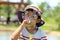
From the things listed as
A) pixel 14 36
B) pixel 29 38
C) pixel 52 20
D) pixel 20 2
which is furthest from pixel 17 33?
pixel 52 20

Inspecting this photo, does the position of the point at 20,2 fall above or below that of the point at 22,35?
above

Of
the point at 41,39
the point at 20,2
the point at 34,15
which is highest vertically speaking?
the point at 20,2

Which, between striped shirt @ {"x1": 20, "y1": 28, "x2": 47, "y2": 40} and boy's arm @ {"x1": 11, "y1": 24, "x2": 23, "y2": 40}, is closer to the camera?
boy's arm @ {"x1": 11, "y1": 24, "x2": 23, "y2": 40}

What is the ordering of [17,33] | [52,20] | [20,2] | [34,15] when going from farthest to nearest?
[52,20] → [20,2] → [34,15] → [17,33]

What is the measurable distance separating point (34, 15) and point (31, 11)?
5cm

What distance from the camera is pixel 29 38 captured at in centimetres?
289

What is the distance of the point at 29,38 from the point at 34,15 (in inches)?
9.1

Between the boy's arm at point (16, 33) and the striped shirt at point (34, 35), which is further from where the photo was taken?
the striped shirt at point (34, 35)

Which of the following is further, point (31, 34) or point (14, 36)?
point (31, 34)

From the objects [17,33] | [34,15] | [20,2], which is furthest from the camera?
[20,2]

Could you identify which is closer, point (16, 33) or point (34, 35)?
point (16, 33)

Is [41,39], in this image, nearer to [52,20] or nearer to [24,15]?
[24,15]

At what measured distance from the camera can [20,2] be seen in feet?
80.0

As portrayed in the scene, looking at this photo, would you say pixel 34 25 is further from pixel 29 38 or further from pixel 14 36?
pixel 14 36
